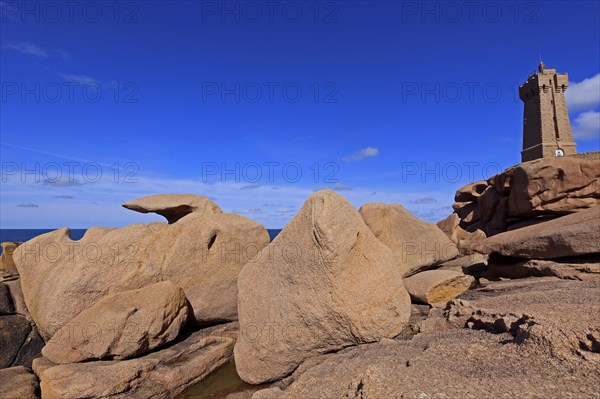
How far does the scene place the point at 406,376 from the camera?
5.02 m

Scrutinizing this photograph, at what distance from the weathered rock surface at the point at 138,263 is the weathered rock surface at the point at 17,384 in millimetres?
1055

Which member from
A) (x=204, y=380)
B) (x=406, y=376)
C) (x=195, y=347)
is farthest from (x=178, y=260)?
(x=406, y=376)

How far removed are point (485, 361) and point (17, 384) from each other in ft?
29.0

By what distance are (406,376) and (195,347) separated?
584cm

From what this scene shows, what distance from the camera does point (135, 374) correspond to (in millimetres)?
7398

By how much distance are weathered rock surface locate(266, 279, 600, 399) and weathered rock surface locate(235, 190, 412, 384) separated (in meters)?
0.49

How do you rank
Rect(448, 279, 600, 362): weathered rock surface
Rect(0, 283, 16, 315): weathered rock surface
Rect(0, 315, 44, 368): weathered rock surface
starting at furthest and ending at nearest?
1. Rect(0, 283, 16, 315): weathered rock surface
2. Rect(0, 315, 44, 368): weathered rock surface
3. Rect(448, 279, 600, 362): weathered rock surface

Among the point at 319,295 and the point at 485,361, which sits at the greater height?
the point at 319,295

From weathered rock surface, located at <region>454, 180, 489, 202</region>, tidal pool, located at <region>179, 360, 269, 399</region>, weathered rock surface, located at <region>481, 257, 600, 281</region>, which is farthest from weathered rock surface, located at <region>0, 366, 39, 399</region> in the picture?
weathered rock surface, located at <region>454, 180, 489, 202</region>

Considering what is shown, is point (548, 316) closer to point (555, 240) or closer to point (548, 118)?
point (555, 240)

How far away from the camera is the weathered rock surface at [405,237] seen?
1247cm

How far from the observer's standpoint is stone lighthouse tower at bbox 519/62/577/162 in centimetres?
3519

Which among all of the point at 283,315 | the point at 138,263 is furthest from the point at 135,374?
the point at 283,315

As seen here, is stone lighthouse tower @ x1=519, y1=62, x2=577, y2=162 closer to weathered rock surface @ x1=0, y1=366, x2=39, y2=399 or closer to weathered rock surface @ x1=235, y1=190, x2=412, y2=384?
weathered rock surface @ x1=235, y1=190, x2=412, y2=384
